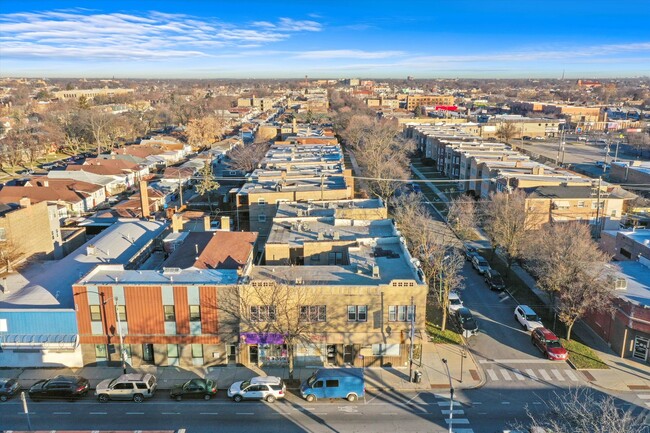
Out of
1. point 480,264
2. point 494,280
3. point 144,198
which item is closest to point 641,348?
point 494,280

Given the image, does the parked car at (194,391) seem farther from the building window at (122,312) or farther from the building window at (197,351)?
the building window at (122,312)

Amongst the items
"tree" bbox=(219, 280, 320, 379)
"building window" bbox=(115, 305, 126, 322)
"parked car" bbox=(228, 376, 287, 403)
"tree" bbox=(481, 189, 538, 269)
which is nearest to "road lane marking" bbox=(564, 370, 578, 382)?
"tree" bbox=(481, 189, 538, 269)

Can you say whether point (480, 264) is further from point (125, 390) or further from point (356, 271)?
point (125, 390)

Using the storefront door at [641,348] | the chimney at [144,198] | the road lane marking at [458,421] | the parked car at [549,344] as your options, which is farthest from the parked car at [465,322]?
the chimney at [144,198]

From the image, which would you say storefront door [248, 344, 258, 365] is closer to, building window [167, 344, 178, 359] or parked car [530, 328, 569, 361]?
building window [167, 344, 178, 359]

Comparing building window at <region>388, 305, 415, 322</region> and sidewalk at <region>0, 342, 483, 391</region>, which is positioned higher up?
building window at <region>388, 305, 415, 322</region>

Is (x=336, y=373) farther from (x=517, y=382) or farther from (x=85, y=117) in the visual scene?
(x=85, y=117)
